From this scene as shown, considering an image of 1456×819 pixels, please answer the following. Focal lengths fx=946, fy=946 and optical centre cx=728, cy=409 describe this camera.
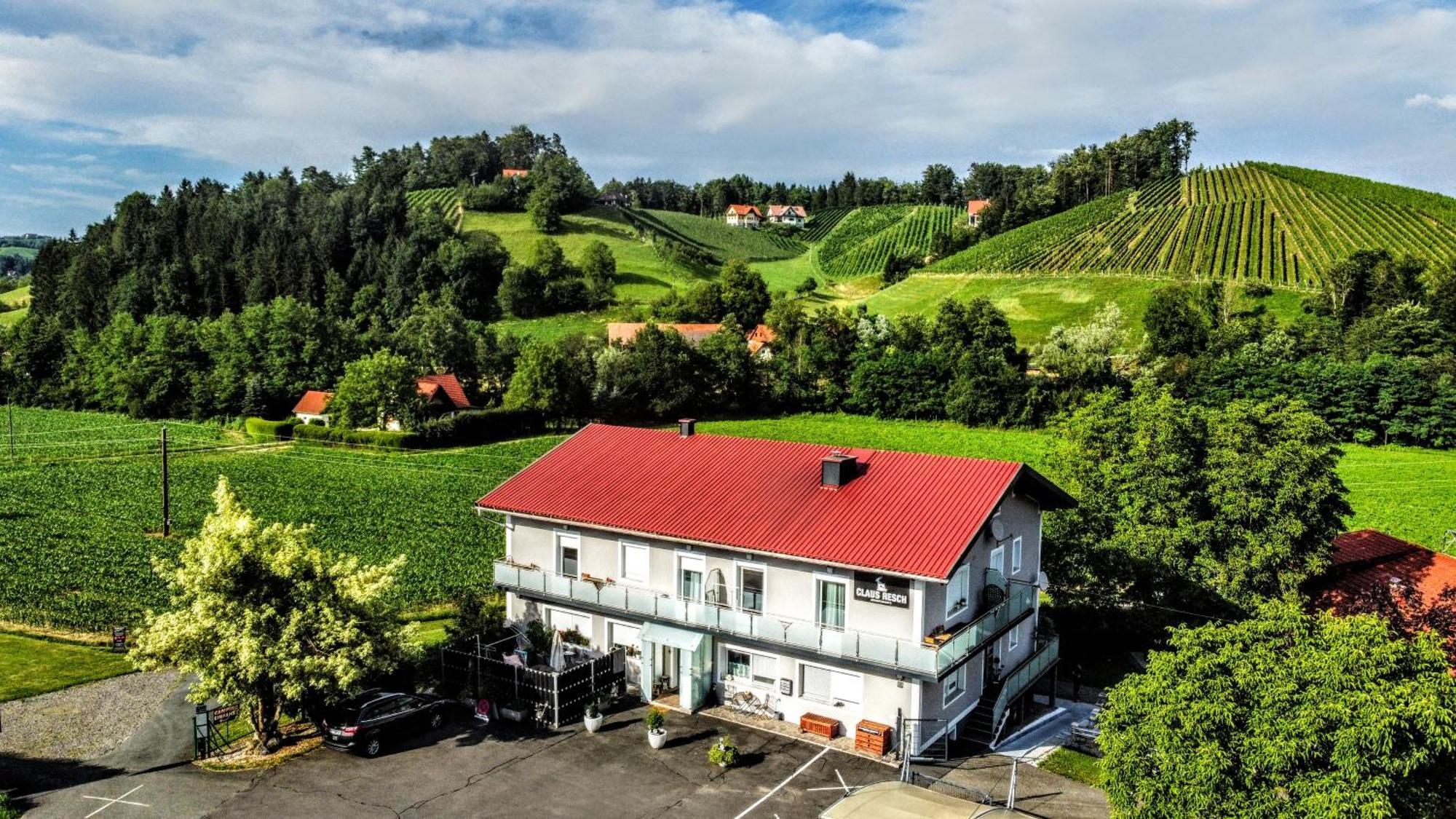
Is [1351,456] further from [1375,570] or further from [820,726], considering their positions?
[820,726]

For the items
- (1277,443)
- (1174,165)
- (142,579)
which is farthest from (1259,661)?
(1174,165)

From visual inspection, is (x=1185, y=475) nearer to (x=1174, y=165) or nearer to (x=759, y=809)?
(x=759, y=809)

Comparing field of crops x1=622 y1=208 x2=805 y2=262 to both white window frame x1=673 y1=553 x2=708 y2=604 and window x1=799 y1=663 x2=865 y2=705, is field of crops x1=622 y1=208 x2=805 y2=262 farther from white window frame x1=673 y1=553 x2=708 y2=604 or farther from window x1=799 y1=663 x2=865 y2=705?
window x1=799 y1=663 x2=865 y2=705

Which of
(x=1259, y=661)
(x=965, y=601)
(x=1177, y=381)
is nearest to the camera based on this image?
(x=1259, y=661)

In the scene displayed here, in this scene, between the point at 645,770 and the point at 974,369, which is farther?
the point at 974,369

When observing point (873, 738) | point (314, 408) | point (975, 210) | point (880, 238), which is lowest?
point (873, 738)

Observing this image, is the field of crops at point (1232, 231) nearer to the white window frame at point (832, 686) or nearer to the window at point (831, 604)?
the window at point (831, 604)

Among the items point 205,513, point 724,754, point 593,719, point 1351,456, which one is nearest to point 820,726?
point 724,754
